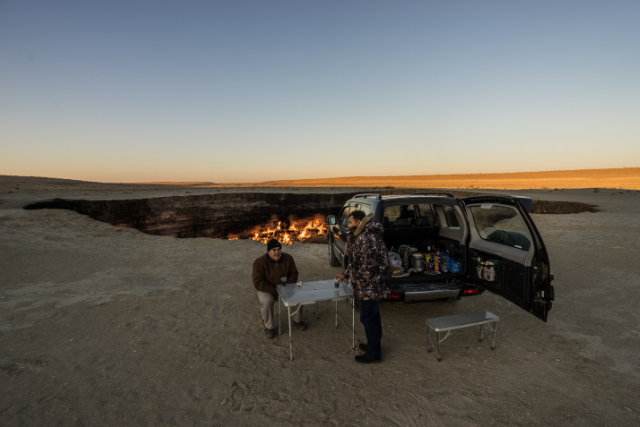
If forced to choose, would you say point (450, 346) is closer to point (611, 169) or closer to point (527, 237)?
point (527, 237)

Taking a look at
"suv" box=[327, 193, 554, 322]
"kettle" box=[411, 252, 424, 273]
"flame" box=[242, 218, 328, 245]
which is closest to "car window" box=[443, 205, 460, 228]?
"suv" box=[327, 193, 554, 322]

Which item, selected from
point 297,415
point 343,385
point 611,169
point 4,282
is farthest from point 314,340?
point 611,169

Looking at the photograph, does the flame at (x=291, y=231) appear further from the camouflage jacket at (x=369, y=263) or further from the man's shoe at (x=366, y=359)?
the camouflage jacket at (x=369, y=263)

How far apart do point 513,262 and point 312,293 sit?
9.31ft

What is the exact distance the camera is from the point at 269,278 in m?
4.72

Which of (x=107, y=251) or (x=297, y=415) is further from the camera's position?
(x=107, y=251)

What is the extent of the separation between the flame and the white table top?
21971mm

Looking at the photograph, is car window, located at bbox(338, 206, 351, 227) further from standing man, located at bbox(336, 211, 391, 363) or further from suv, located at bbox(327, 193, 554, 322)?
standing man, located at bbox(336, 211, 391, 363)

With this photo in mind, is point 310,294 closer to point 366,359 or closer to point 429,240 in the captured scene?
point 366,359

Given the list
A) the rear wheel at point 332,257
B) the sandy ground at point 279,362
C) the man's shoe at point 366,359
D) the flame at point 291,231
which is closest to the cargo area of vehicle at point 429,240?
the sandy ground at point 279,362

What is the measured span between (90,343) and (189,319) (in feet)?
4.50

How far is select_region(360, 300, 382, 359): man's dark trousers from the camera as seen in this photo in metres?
3.73

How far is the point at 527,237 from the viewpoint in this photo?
437 centimetres

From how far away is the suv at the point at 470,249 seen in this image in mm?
3965
